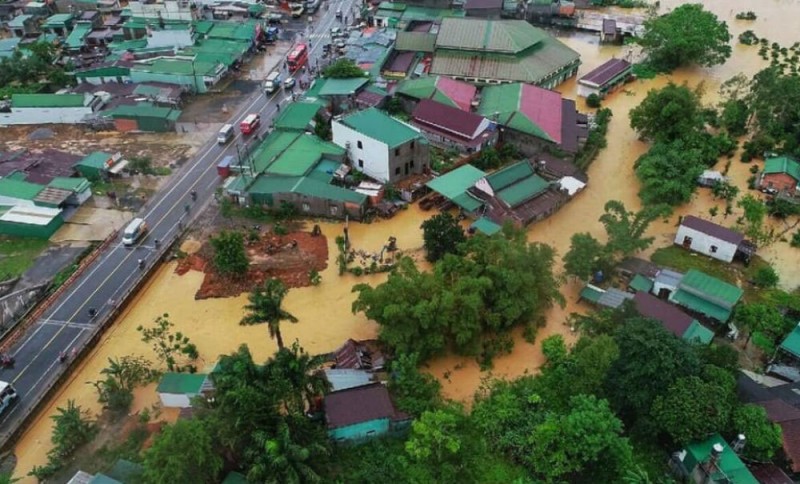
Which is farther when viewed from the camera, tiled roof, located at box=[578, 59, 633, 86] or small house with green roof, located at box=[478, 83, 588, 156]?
tiled roof, located at box=[578, 59, 633, 86]

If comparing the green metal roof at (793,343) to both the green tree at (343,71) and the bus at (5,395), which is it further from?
the green tree at (343,71)

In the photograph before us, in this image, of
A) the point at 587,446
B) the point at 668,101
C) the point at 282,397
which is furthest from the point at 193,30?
the point at 587,446

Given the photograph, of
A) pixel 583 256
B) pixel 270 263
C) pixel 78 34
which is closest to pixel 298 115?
pixel 270 263

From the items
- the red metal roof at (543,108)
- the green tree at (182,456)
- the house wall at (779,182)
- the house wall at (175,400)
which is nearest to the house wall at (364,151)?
the red metal roof at (543,108)

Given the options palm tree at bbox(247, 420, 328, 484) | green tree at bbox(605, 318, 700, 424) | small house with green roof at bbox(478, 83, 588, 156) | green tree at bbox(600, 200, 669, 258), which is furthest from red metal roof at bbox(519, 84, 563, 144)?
palm tree at bbox(247, 420, 328, 484)

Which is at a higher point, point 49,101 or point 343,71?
point 343,71

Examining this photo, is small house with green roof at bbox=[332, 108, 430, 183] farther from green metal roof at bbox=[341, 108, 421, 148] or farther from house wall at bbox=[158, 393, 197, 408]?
house wall at bbox=[158, 393, 197, 408]

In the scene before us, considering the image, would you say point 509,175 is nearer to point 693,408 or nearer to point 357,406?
point 693,408
